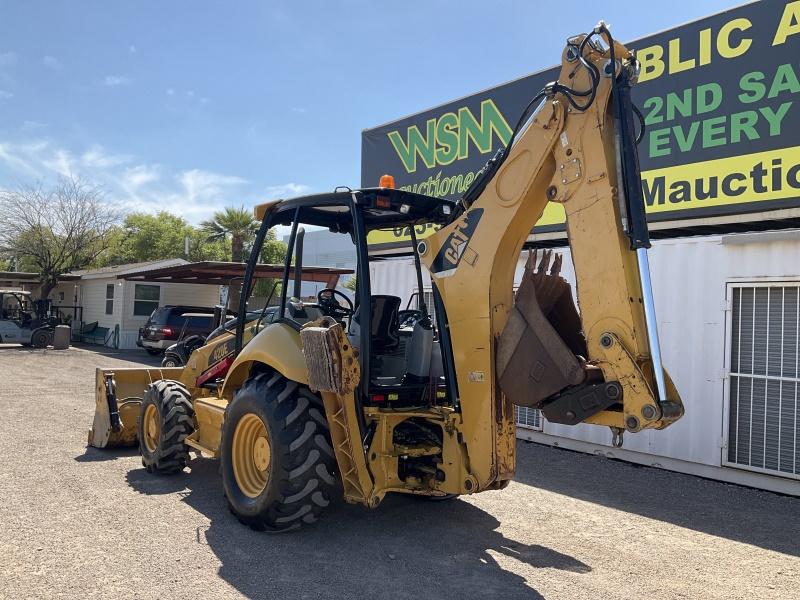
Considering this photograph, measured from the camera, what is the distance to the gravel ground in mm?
4203

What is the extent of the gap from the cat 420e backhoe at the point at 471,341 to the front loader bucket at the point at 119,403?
7.06ft

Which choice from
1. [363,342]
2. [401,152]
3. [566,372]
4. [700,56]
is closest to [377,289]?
[401,152]

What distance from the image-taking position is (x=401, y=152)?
13438 mm

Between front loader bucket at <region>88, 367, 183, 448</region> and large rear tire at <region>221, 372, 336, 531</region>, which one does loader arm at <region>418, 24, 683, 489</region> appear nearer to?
large rear tire at <region>221, 372, 336, 531</region>

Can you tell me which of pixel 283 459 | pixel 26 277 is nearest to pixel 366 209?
pixel 283 459

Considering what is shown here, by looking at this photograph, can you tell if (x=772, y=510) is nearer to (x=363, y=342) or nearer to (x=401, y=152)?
(x=363, y=342)

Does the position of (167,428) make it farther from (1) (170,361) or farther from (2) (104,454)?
(1) (170,361)

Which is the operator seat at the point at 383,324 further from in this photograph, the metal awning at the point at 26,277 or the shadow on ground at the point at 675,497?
the metal awning at the point at 26,277

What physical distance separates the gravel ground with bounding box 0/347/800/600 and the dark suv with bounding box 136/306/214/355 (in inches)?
542

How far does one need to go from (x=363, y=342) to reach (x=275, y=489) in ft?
4.07

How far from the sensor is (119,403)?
7766mm

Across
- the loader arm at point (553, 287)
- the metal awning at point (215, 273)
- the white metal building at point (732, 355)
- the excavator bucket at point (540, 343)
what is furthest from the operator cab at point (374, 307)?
the metal awning at point (215, 273)

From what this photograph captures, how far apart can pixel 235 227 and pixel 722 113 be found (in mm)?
24636

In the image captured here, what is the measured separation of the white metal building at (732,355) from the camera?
7.22 metres
